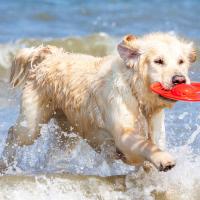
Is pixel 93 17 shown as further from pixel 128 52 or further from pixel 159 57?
pixel 159 57

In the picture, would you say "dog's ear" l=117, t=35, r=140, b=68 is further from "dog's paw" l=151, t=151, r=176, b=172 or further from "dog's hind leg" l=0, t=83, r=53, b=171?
"dog's hind leg" l=0, t=83, r=53, b=171

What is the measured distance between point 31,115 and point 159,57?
1.70 metres

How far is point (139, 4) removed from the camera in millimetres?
21141

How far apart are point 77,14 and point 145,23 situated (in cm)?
250

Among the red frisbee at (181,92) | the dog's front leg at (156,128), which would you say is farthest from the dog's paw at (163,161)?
the dog's front leg at (156,128)

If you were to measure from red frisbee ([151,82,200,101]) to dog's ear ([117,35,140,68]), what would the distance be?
0.40 metres

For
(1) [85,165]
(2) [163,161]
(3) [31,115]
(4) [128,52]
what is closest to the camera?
(2) [163,161]

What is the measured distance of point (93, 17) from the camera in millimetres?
19312

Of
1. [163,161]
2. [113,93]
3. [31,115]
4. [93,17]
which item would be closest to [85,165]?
[31,115]

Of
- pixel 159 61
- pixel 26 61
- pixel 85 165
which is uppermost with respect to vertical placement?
pixel 159 61

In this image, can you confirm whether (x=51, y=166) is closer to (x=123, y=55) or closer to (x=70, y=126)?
(x=70, y=126)

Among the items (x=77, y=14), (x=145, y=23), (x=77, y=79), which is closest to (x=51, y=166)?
(x=77, y=79)

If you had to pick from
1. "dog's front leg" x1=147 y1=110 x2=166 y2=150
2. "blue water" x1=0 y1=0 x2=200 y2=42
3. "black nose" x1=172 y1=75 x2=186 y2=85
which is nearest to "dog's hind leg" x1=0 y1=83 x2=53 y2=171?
"dog's front leg" x1=147 y1=110 x2=166 y2=150

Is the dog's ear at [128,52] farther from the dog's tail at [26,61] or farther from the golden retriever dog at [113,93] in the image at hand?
the dog's tail at [26,61]
